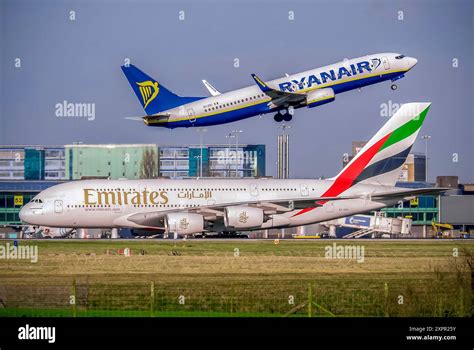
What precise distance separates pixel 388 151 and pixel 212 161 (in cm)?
6550

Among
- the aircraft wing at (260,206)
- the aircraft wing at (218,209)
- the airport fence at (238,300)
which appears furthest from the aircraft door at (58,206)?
the airport fence at (238,300)

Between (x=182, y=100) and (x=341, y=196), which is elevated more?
(x=182, y=100)

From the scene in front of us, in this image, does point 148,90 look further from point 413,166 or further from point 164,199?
point 413,166

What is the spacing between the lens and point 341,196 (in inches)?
2498

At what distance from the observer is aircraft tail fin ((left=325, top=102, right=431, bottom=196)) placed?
64250mm

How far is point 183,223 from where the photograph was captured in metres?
59.1

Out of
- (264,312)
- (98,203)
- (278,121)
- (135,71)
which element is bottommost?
(264,312)

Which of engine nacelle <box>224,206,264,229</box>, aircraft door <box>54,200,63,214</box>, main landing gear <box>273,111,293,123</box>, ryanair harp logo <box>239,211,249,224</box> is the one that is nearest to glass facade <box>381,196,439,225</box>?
main landing gear <box>273,111,293,123</box>

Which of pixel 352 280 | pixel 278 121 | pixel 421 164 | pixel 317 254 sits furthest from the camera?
pixel 421 164

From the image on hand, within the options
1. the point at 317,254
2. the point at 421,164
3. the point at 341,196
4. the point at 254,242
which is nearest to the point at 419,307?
the point at 317,254

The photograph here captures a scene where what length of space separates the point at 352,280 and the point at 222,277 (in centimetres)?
509

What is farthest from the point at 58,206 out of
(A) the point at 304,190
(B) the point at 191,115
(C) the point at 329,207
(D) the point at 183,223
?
(C) the point at 329,207

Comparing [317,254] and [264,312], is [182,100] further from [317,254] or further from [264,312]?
[264,312]

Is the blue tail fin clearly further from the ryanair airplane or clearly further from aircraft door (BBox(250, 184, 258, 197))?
aircraft door (BBox(250, 184, 258, 197))
